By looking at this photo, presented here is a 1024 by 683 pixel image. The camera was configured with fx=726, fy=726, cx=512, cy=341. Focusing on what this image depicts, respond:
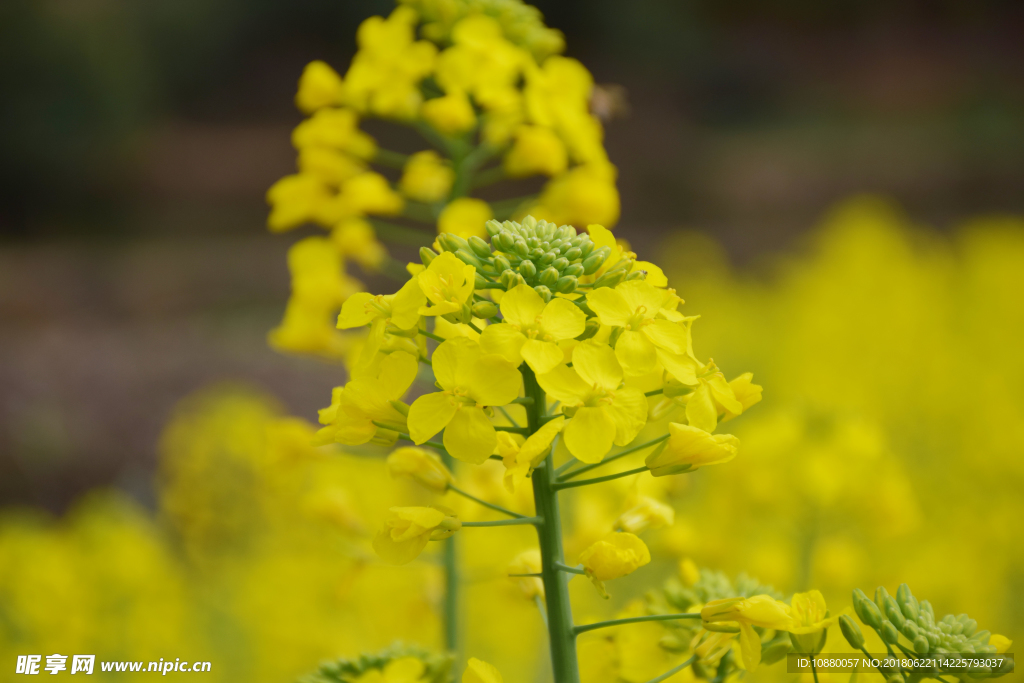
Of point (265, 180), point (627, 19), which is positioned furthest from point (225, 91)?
point (627, 19)

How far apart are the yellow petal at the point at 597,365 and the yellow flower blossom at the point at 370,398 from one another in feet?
0.53

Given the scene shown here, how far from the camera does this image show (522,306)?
2.16ft

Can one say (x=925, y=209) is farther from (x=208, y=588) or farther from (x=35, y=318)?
(x=35, y=318)

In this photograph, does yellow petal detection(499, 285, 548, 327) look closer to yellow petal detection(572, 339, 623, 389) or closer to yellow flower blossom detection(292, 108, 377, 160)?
yellow petal detection(572, 339, 623, 389)

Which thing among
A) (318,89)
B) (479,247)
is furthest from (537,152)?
(479,247)

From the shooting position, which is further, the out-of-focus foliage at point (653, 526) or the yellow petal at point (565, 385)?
the out-of-focus foliage at point (653, 526)

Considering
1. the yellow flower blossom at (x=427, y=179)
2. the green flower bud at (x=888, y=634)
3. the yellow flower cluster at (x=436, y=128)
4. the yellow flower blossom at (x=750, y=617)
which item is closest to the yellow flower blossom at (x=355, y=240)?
the yellow flower cluster at (x=436, y=128)

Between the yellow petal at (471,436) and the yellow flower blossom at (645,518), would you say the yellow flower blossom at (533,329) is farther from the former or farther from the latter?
the yellow flower blossom at (645,518)

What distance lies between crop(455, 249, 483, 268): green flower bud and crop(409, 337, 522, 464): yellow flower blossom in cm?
11

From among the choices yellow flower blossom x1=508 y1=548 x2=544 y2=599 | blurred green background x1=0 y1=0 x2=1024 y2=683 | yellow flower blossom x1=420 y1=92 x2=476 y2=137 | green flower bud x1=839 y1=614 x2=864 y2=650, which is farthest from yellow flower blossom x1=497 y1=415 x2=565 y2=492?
yellow flower blossom x1=420 y1=92 x2=476 y2=137

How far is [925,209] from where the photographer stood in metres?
9.70

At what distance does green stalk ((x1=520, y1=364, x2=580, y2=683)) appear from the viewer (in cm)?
68

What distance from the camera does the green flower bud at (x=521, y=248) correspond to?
725mm

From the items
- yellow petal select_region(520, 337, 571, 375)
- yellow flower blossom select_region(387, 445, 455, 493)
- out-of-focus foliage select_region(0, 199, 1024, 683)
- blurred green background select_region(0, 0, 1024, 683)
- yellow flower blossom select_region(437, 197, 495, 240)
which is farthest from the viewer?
blurred green background select_region(0, 0, 1024, 683)
